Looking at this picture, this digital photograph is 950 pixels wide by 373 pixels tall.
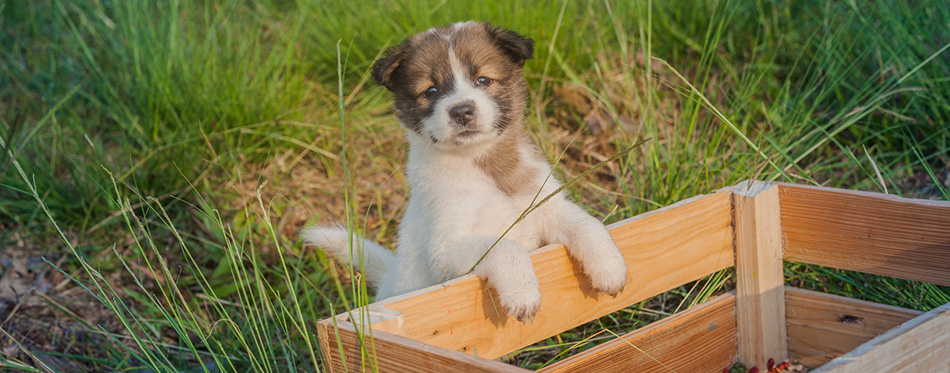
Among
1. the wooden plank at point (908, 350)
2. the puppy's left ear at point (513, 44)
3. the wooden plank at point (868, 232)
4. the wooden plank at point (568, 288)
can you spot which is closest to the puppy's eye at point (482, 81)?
the puppy's left ear at point (513, 44)

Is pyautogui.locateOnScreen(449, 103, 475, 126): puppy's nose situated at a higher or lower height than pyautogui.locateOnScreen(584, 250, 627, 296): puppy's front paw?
higher

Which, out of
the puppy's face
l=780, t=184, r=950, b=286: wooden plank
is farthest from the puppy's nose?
l=780, t=184, r=950, b=286: wooden plank

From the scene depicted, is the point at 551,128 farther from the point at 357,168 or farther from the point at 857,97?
the point at 857,97

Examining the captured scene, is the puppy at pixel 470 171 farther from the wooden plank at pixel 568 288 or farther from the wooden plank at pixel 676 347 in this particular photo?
the wooden plank at pixel 676 347

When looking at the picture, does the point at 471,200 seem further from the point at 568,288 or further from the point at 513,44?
the point at 513,44

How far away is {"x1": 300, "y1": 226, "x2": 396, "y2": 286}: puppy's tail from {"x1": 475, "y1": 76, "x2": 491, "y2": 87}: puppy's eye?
2.67ft

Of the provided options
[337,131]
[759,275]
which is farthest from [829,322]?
[337,131]

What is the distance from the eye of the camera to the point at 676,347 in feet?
8.86

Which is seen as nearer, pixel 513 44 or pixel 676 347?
pixel 676 347

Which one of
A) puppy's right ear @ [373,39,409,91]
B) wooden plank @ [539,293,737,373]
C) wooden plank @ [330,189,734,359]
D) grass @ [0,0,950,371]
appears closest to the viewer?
wooden plank @ [330,189,734,359]

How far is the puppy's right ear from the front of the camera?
9.51 ft

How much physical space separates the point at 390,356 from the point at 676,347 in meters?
1.30

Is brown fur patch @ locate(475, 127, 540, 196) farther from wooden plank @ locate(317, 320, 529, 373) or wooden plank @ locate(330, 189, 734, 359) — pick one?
wooden plank @ locate(317, 320, 529, 373)

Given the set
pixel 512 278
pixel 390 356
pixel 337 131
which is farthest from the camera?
pixel 337 131
